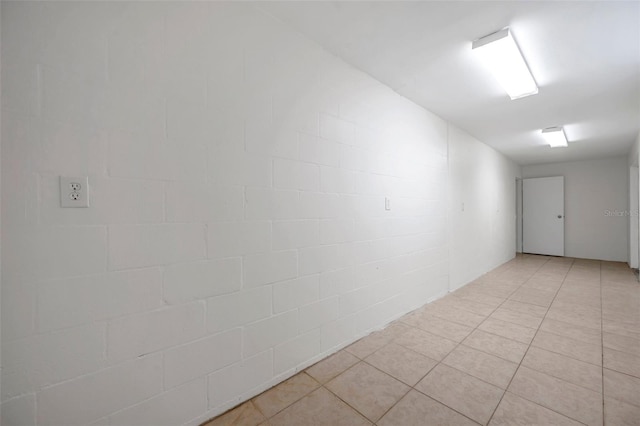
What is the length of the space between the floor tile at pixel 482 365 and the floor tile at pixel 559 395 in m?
0.06

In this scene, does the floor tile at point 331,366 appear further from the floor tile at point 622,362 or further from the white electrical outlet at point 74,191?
the floor tile at point 622,362

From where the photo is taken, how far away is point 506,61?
2.14 metres

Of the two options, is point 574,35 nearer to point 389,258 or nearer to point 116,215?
point 389,258

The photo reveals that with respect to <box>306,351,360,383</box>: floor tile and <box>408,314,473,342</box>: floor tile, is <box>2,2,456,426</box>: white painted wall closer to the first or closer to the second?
<box>306,351,360,383</box>: floor tile

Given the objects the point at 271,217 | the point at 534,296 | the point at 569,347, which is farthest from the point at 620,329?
the point at 271,217

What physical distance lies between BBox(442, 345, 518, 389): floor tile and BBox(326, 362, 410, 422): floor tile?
56 centimetres

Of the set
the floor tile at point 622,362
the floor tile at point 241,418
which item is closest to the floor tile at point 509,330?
the floor tile at point 622,362

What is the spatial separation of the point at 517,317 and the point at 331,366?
2328 millimetres

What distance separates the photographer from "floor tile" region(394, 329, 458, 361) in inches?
85.8

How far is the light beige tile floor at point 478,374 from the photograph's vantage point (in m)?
1.53

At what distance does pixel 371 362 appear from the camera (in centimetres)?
206

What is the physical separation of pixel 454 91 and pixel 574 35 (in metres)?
1.02

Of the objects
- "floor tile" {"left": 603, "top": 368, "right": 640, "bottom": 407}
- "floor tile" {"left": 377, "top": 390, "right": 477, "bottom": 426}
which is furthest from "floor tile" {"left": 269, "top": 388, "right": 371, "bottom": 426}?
"floor tile" {"left": 603, "top": 368, "right": 640, "bottom": 407}

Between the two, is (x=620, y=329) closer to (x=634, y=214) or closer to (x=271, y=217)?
(x=271, y=217)
